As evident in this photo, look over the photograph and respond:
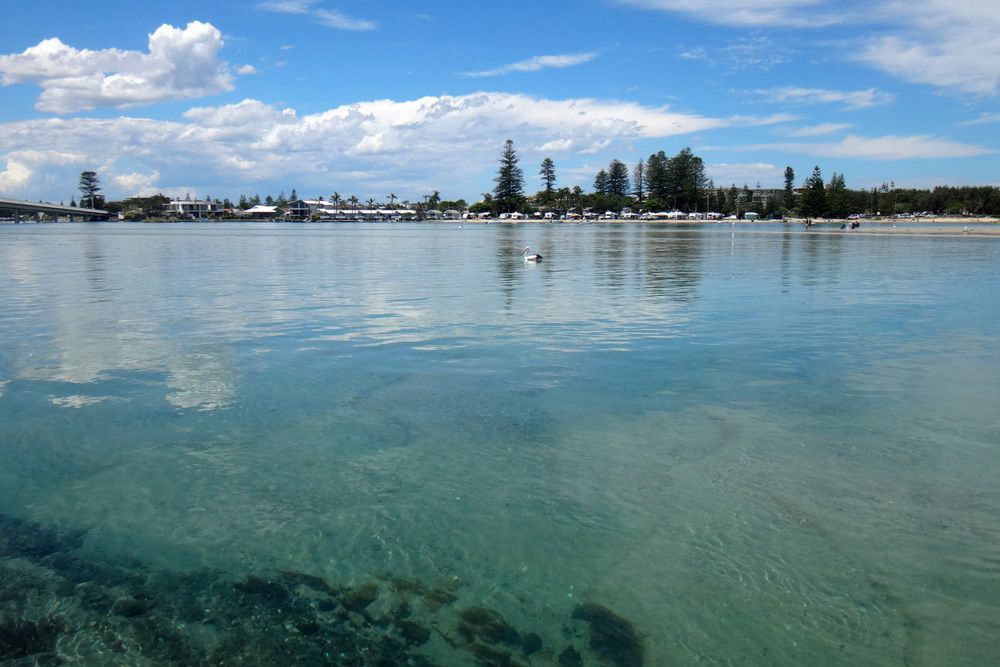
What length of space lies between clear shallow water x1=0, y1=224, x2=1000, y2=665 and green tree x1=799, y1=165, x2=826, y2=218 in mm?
163948

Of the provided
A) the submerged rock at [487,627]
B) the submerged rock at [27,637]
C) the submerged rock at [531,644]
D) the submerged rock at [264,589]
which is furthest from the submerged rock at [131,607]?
the submerged rock at [531,644]

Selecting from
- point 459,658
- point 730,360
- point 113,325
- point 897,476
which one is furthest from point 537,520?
point 113,325

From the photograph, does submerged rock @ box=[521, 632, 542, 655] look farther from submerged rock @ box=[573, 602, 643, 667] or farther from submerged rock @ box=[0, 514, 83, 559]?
submerged rock @ box=[0, 514, 83, 559]

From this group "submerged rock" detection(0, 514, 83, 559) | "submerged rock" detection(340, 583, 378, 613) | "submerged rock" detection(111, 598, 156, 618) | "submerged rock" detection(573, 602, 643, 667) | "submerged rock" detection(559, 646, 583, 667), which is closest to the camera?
"submerged rock" detection(559, 646, 583, 667)

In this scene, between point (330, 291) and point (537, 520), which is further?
point (330, 291)

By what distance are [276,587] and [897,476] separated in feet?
26.0

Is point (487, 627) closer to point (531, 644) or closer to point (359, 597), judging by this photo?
point (531, 644)

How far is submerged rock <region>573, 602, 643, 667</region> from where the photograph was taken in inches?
227

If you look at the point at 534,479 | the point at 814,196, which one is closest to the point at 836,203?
the point at 814,196

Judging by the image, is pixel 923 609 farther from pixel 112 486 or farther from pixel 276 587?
pixel 112 486

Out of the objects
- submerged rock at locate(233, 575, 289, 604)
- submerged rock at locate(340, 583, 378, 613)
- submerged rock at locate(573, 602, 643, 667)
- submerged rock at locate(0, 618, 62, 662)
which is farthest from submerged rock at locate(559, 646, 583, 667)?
submerged rock at locate(0, 618, 62, 662)

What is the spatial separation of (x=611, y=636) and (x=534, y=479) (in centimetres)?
317

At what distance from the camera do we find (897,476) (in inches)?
361

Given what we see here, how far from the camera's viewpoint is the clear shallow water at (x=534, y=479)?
6.28m
